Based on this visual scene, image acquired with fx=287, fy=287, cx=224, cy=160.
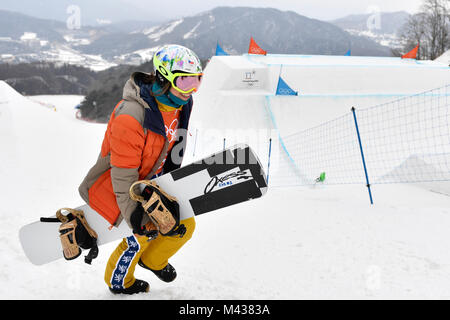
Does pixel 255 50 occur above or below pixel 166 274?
above

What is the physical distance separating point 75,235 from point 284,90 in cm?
815

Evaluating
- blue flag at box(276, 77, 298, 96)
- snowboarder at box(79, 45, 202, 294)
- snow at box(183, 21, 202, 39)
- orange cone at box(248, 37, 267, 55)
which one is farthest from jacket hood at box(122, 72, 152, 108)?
snow at box(183, 21, 202, 39)

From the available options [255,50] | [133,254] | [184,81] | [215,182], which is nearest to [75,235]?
[133,254]

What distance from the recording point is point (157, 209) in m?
1.69

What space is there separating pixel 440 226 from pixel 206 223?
264 centimetres

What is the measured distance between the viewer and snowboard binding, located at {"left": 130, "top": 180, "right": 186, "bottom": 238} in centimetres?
168

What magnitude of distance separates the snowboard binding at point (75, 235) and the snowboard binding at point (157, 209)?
21.9 inches

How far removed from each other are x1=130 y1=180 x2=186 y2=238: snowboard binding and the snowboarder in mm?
49

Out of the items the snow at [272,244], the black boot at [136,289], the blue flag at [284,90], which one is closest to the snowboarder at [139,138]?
the black boot at [136,289]

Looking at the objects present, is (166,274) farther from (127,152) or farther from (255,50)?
(255,50)

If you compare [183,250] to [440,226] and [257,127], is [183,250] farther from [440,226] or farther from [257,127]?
[257,127]

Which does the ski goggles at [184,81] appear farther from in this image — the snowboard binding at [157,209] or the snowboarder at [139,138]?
the snowboard binding at [157,209]

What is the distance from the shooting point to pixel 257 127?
8.66 metres

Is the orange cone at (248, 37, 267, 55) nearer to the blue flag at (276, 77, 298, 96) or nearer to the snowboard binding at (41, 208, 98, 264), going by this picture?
the blue flag at (276, 77, 298, 96)
